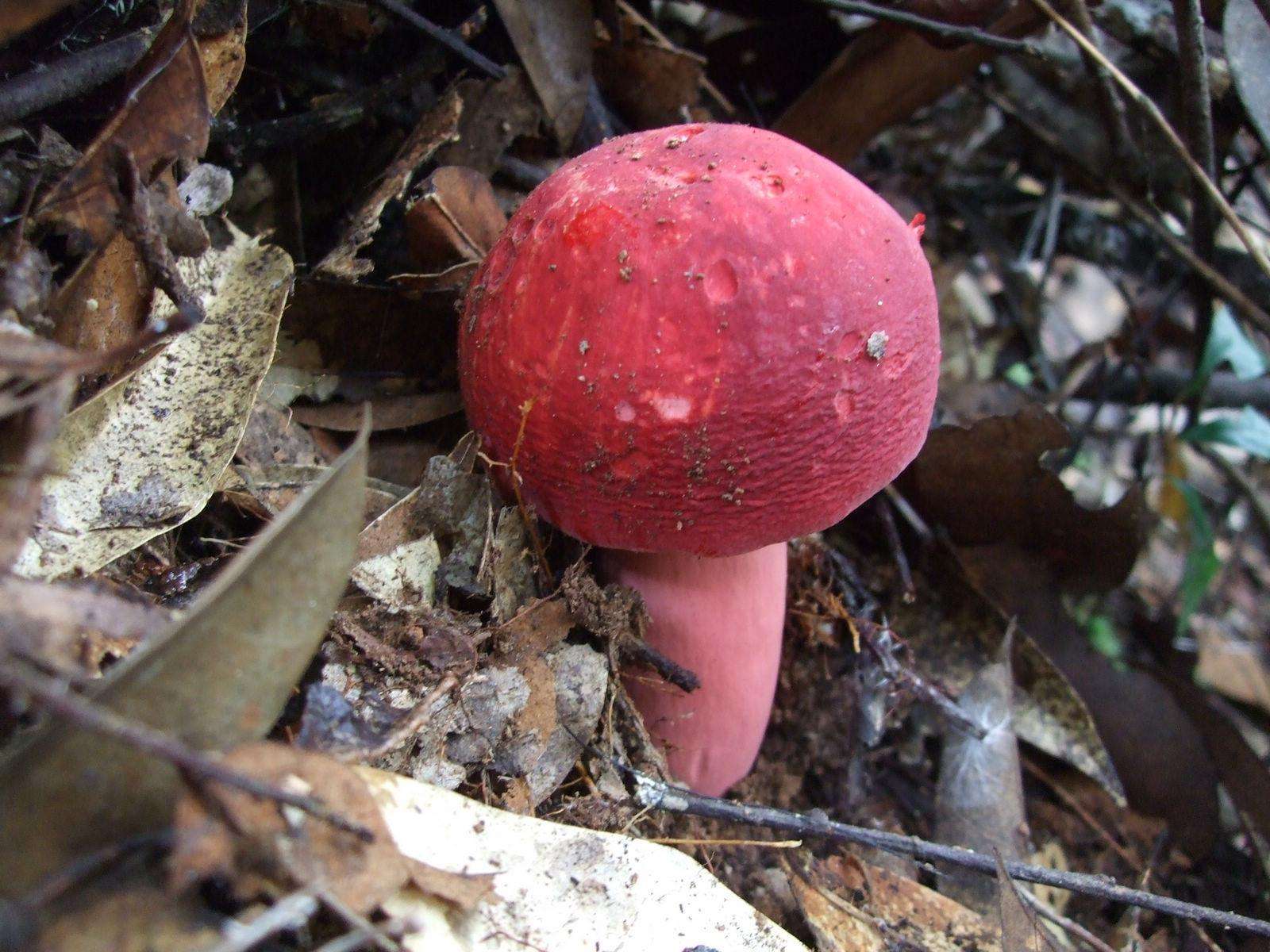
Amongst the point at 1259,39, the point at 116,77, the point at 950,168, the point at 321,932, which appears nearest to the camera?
the point at 321,932

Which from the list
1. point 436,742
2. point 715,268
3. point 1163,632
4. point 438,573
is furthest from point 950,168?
point 436,742

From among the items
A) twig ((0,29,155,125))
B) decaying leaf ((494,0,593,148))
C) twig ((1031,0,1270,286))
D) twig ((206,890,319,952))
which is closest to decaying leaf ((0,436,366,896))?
twig ((206,890,319,952))

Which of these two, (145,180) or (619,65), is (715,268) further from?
(619,65)

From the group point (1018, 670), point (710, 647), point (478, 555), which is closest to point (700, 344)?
point (478, 555)

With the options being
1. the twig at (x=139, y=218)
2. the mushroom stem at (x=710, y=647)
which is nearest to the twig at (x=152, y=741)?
the twig at (x=139, y=218)

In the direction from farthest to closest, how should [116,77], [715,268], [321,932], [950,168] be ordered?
1. [950,168]
2. [116,77]
3. [715,268]
4. [321,932]

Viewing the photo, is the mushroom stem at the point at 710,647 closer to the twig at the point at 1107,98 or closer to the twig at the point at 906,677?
the twig at the point at 906,677

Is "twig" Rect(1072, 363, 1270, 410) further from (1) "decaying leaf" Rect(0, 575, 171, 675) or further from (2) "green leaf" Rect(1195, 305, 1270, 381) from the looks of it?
(1) "decaying leaf" Rect(0, 575, 171, 675)
